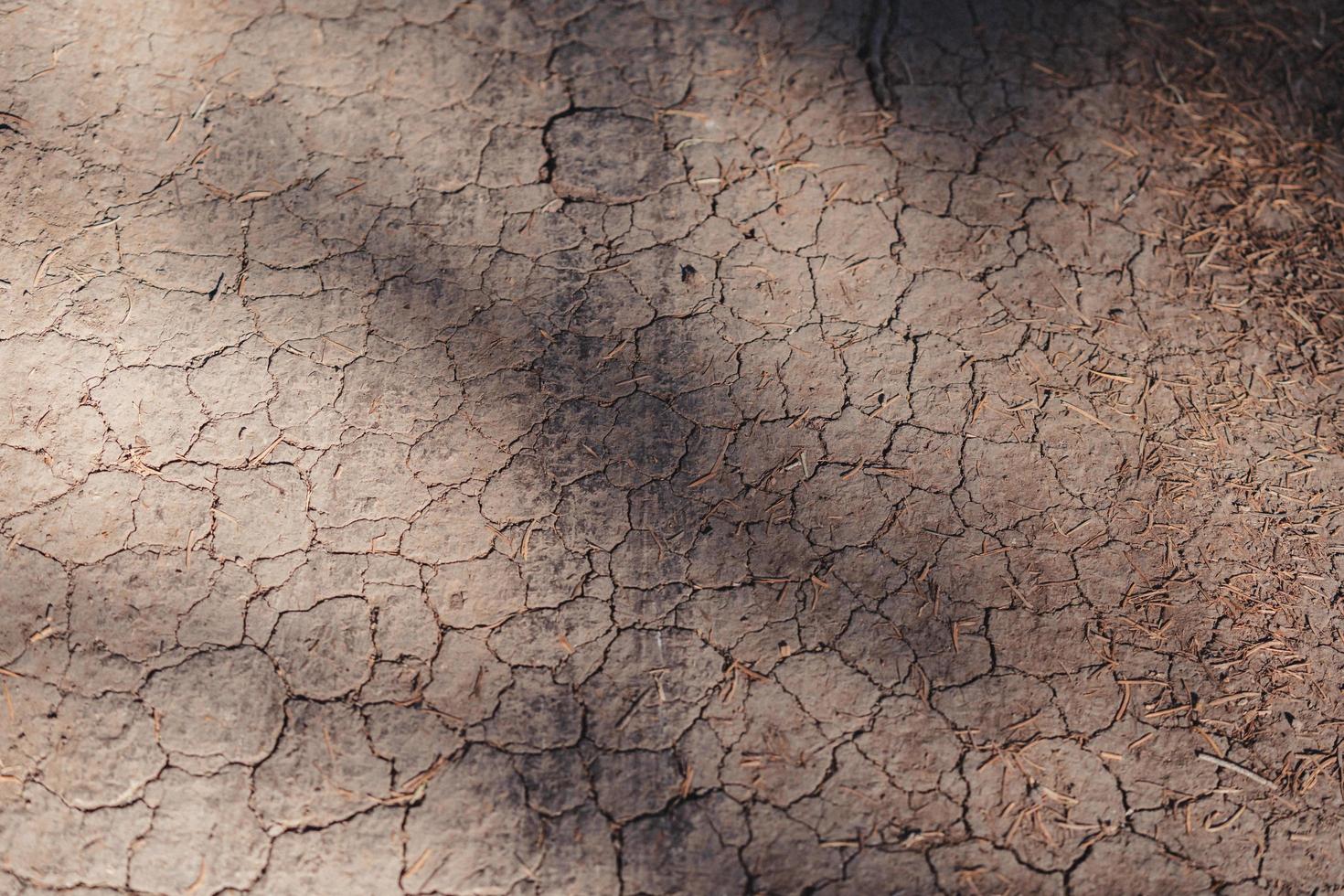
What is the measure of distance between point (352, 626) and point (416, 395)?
0.64 meters

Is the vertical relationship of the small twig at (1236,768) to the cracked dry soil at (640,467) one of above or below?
below

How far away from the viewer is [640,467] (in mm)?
2625

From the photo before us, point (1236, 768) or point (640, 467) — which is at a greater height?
point (640, 467)

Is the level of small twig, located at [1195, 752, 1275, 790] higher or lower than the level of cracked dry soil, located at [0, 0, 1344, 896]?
lower

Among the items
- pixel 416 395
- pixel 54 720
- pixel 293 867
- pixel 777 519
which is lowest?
pixel 293 867

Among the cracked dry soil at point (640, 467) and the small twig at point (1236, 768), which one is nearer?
the cracked dry soil at point (640, 467)

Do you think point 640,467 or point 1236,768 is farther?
point 640,467

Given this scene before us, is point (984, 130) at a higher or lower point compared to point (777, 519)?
higher

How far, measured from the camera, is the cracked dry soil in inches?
87.7

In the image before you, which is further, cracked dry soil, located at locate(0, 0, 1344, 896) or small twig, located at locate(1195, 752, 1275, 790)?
small twig, located at locate(1195, 752, 1275, 790)

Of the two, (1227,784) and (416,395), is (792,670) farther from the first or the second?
(416,395)

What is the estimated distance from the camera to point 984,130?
3295mm

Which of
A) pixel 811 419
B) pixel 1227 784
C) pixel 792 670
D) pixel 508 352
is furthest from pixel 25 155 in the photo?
pixel 1227 784

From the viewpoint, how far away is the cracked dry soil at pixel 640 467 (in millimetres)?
2229
